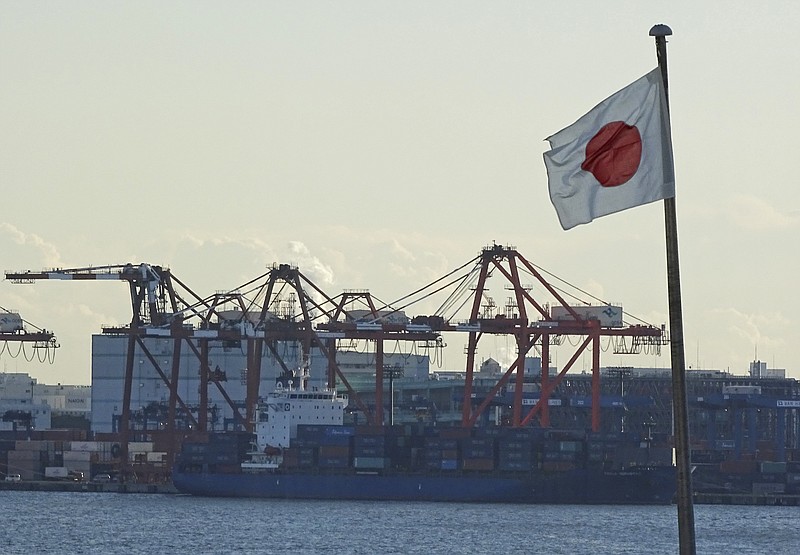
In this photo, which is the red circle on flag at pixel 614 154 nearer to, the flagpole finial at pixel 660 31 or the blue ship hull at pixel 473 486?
the flagpole finial at pixel 660 31

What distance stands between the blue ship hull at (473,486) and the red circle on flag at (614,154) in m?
78.4

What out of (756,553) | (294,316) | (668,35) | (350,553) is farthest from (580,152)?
(294,316)

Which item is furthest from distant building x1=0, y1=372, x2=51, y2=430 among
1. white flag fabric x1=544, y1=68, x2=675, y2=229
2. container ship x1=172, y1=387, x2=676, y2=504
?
white flag fabric x1=544, y1=68, x2=675, y2=229

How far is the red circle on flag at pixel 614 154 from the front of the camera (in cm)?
1446

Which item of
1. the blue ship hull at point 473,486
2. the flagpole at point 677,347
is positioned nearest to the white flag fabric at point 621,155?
the flagpole at point 677,347

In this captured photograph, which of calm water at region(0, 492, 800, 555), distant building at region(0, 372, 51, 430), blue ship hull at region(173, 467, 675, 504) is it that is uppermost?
distant building at region(0, 372, 51, 430)

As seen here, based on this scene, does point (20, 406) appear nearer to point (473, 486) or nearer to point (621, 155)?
point (473, 486)

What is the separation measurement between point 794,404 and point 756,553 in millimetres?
58661

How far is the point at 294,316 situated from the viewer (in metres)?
103

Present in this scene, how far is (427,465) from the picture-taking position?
309ft

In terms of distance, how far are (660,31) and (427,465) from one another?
264 feet

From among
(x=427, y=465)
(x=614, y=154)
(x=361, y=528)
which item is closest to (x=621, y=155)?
(x=614, y=154)

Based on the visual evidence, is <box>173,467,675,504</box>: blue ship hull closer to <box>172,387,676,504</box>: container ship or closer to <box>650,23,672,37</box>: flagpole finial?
<box>172,387,676,504</box>: container ship

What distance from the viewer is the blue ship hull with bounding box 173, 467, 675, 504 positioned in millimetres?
92500
